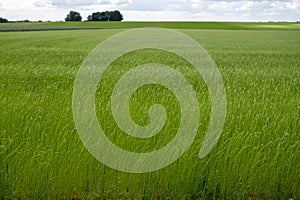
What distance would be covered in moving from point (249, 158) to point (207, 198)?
2.80 ft

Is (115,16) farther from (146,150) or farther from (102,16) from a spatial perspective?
(146,150)

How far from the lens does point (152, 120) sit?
6.29 meters

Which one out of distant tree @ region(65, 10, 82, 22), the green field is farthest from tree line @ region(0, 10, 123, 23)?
the green field

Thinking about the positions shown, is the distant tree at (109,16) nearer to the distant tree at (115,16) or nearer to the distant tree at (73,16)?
the distant tree at (115,16)

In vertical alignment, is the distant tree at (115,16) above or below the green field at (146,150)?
above

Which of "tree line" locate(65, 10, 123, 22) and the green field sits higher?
"tree line" locate(65, 10, 123, 22)

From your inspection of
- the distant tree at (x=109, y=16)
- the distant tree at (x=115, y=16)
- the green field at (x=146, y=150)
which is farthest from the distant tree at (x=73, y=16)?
the green field at (x=146, y=150)

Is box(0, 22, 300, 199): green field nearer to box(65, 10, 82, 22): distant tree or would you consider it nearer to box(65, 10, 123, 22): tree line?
box(65, 10, 123, 22): tree line

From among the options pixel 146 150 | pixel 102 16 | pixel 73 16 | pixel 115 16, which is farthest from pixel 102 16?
pixel 146 150

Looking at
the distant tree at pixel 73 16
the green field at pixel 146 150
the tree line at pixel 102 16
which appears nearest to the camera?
the green field at pixel 146 150

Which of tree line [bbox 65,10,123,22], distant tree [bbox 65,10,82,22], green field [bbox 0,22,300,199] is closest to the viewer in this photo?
green field [bbox 0,22,300,199]

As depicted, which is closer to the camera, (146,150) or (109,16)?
(146,150)

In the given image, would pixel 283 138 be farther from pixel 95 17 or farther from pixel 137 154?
pixel 95 17

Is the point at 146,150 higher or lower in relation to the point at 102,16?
lower
